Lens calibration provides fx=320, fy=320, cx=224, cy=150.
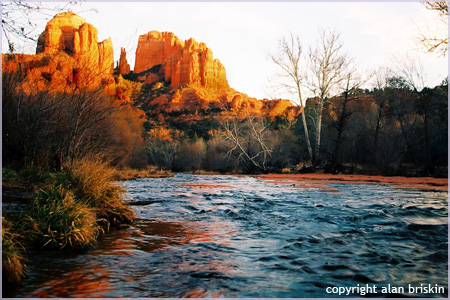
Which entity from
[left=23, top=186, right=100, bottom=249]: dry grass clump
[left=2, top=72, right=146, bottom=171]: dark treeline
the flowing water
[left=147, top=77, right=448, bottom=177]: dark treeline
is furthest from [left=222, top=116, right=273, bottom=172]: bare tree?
[left=23, top=186, right=100, bottom=249]: dry grass clump

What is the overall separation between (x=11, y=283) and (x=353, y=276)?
12.1 feet

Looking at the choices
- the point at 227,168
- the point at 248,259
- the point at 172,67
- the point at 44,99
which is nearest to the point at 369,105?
the point at 227,168

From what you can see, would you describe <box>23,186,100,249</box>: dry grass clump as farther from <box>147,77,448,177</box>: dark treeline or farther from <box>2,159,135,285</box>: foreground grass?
<box>147,77,448,177</box>: dark treeline

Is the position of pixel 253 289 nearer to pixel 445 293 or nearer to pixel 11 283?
pixel 445 293

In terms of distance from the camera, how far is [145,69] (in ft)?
513

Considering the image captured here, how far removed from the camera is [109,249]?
4.83m

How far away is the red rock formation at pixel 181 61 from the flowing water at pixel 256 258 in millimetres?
121551

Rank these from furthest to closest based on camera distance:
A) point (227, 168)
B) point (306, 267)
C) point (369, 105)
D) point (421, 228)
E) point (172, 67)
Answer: point (172, 67) → point (227, 168) → point (369, 105) → point (421, 228) → point (306, 267)

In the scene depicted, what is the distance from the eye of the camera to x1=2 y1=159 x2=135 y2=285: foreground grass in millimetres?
3691

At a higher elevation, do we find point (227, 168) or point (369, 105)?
point (369, 105)


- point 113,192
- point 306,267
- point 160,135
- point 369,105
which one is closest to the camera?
point 306,267

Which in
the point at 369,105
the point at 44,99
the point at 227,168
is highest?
the point at 369,105

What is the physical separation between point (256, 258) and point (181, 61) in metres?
137

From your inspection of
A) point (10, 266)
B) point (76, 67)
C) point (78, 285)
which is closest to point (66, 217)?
point (10, 266)
